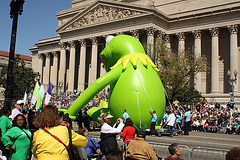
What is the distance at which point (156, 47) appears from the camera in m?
31.2

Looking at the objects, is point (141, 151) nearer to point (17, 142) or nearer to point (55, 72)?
point (17, 142)

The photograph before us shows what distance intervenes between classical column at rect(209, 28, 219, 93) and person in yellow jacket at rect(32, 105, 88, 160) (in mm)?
35168

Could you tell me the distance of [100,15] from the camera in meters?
45.4

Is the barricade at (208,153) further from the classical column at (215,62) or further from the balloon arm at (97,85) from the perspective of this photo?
the classical column at (215,62)

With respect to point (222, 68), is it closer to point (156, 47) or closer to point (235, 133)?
point (156, 47)

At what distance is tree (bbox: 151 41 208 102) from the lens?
29.0m

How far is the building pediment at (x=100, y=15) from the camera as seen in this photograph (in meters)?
41.7

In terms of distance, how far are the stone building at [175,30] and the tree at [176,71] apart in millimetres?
4084

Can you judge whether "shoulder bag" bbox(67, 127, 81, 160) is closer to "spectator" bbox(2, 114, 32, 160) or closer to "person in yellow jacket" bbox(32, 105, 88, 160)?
"person in yellow jacket" bbox(32, 105, 88, 160)

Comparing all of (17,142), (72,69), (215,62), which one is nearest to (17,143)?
(17,142)

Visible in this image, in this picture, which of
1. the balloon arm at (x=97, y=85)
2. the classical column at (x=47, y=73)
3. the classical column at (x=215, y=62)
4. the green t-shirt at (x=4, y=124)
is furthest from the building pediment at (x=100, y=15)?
the green t-shirt at (x=4, y=124)

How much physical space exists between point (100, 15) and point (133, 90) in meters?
36.4

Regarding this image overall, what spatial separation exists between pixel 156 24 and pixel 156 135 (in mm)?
27958

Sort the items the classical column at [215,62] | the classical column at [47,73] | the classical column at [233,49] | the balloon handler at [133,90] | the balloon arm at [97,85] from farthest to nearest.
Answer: the classical column at [47,73] → the classical column at [215,62] → the classical column at [233,49] → the balloon arm at [97,85] → the balloon handler at [133,90]
